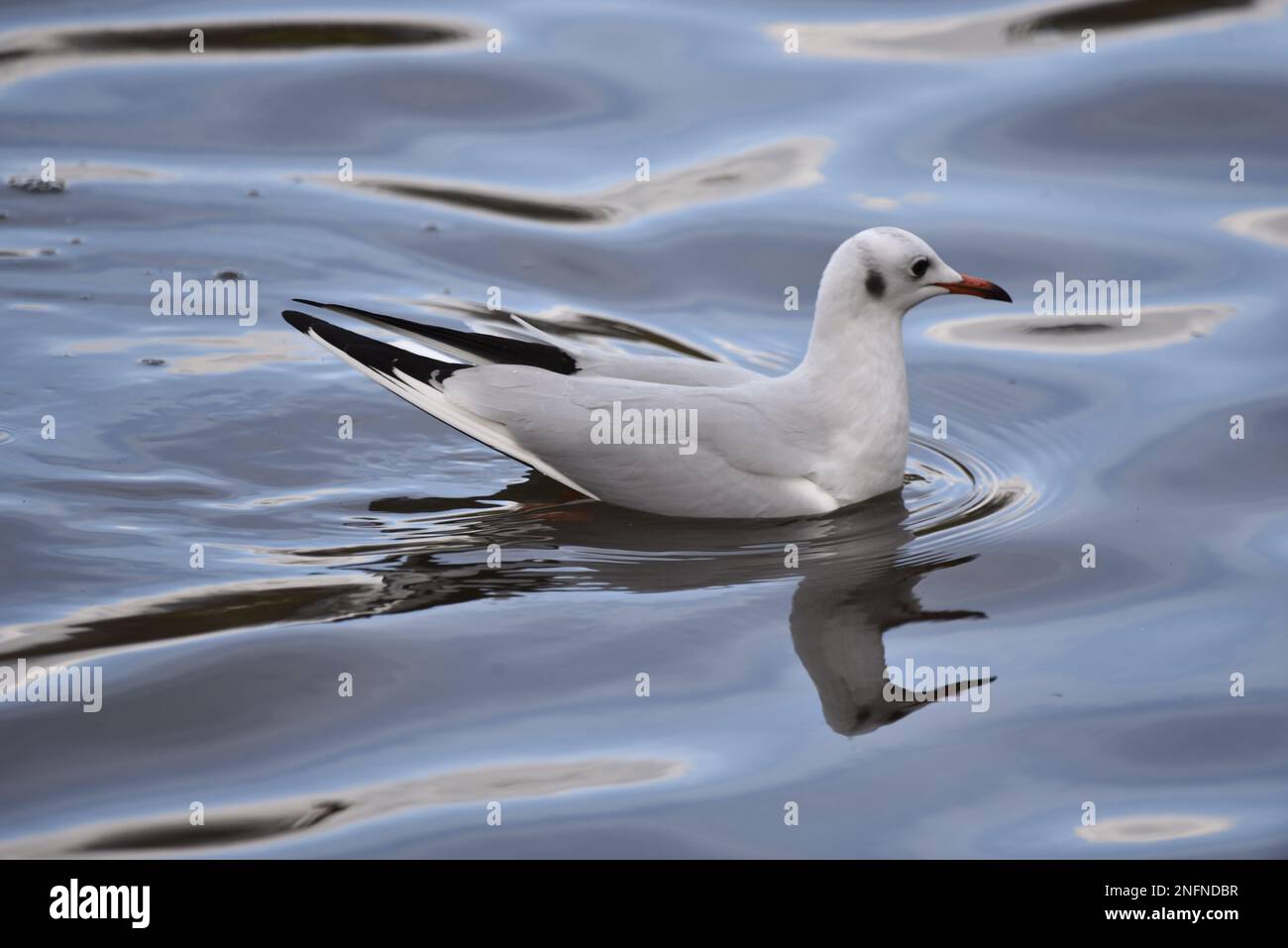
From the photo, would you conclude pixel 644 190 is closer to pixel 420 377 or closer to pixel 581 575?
pixel 420 377

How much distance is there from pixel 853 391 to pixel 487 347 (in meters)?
1.58

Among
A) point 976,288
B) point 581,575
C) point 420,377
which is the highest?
point 976,288

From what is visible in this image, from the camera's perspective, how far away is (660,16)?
43.5 feet

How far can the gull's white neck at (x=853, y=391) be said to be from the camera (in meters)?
7.29

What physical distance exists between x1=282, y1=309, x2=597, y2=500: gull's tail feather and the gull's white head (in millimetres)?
1384

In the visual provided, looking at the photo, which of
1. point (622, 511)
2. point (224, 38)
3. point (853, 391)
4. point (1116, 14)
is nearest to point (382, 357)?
point (622, 511)

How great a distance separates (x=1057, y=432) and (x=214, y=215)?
516cm

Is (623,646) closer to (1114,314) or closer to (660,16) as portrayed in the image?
(1114,314)

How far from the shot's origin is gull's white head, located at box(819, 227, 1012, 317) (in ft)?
23.9

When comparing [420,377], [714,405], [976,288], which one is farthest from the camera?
[420,377]

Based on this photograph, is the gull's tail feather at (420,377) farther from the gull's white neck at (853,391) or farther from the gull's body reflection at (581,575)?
the gull's white neck at (853,391)

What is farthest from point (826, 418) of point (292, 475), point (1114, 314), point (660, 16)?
point (660, 16)

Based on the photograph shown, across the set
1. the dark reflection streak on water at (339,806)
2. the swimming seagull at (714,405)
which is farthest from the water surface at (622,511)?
the swimming seagull at (714,405)

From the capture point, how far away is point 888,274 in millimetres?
7305
